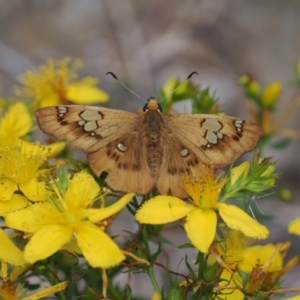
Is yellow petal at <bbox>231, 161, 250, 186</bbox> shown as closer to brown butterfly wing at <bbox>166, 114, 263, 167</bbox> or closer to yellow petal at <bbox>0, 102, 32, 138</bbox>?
brown butterfly wing at <bbox>166, 114, 263, 167</bbox>

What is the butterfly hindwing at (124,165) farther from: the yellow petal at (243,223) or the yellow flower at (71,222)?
the yellow petal at (243,223)

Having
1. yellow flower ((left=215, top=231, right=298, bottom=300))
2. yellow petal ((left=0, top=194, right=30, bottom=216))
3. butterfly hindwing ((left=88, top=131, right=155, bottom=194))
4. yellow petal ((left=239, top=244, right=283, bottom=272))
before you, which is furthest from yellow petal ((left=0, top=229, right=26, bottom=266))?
yellow petal ((left=239, top=244, right=283, bottom=272))

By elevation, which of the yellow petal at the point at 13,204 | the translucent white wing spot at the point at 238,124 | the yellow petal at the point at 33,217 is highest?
the translucent white wing spot at the point at 238,124

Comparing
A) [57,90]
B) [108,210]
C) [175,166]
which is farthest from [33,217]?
[57,90]

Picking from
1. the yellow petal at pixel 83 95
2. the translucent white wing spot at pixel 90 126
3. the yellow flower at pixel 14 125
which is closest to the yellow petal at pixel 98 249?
the translucent white wing spot at pixel 90 126

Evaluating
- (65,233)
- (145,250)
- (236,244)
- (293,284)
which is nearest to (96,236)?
(65,233)

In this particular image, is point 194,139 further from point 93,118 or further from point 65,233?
point 65,233

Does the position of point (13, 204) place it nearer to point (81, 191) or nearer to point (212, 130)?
point (81, 191)
